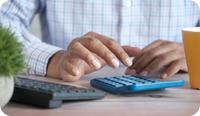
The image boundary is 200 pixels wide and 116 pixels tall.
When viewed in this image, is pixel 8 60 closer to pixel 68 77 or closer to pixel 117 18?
pixel 68 77

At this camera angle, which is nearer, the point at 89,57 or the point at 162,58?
the point at 89,57

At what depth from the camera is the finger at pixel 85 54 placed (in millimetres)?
711

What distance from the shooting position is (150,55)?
837 mm

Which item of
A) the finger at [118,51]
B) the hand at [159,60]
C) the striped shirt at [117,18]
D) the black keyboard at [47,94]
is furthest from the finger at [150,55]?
the striped shirt at [117,18]

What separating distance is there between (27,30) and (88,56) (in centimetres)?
48

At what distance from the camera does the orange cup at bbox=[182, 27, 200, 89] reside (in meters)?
0.65

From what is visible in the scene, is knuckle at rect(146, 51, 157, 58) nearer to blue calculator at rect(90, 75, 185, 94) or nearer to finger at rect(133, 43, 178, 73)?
finger at rect(133, 43, 178, 73)

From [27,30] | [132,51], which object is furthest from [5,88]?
[27,30]

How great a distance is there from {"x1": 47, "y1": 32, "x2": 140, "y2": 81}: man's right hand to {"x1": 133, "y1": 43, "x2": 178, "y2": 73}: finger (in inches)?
0.7

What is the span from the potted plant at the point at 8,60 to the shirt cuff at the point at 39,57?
1.16 ft

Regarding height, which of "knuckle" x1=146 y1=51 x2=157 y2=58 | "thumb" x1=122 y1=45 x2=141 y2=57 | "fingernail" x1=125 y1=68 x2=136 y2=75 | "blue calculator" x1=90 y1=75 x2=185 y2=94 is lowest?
"fingernail" x1=125 y1=68 x2=136 y2=75

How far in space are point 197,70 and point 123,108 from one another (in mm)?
176

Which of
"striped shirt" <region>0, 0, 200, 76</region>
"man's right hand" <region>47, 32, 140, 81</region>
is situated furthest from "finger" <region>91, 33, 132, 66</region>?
"striped shirt" <region>0, 0, 200, 76</region>

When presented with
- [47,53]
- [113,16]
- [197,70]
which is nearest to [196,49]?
[197,70]
